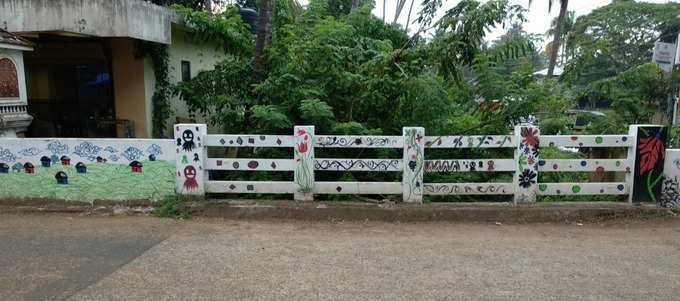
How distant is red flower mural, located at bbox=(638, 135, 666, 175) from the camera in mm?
6777

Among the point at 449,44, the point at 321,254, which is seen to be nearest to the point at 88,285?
the point at 321,254

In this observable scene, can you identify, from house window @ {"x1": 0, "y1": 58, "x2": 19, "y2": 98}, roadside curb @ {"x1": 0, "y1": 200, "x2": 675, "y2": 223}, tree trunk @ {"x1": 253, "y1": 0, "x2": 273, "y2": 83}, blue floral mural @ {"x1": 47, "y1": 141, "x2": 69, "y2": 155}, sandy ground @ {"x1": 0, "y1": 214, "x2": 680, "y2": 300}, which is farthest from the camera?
tree trunk @ {"x1": 253, "y1": 0, "x2": 273, "y2": 83}

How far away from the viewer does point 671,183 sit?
273 inches

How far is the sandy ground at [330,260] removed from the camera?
14.0 ft

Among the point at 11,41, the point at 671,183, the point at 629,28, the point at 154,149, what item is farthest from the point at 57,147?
the point at 629,28

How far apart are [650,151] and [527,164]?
1699 mm

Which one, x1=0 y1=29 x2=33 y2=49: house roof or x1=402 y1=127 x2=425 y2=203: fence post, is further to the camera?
x1=0 y1=29 x2=33 y2=49: house roof

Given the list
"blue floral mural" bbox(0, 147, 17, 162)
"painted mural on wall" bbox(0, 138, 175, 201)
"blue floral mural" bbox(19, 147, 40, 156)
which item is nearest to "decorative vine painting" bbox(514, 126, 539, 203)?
"painted mural on wall" bbox(0, 138, 175, 201)

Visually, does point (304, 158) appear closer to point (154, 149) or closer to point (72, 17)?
point (154, 149)

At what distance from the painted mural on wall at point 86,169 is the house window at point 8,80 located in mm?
1118

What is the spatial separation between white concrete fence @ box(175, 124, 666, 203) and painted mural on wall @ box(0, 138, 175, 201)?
1.13ft

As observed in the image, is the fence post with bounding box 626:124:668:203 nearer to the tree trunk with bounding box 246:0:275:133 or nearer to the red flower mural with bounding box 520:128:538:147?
the red flower mural with bounding box 520:128:538:147

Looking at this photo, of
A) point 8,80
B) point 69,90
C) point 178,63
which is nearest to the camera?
point 8,80

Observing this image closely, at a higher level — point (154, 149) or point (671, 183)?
point (154, 149)
